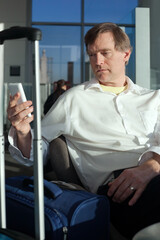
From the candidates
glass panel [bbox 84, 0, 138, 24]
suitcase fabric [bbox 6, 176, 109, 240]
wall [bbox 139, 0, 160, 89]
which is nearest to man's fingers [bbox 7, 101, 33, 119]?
suitcase fabric [bbox 6, 176, 109, 240]

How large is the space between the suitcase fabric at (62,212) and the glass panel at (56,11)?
24.1 feet

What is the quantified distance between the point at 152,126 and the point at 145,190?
0.44 metres

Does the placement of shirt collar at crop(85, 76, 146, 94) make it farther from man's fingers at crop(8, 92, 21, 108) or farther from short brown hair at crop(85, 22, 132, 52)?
man's fingers at crop(8, 92, 21, 108)

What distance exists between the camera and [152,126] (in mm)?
1765

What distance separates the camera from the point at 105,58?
173 centimetres

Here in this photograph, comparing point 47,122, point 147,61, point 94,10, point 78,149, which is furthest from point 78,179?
point 94,10

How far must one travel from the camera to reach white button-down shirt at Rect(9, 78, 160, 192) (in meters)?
1.63

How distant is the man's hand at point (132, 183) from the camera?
4.67ft

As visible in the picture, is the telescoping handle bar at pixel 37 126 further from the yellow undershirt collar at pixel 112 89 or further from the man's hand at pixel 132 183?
the yellow undershirt collar at pixel 112 89

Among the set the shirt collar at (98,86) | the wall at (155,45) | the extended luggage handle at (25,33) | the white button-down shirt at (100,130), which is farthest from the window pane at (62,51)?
the extended luggage handle at (25,33)

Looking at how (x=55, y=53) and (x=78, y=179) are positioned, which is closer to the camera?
(x=78, y=179)

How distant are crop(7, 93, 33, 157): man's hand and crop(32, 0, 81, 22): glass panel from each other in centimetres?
710

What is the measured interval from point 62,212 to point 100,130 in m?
0.58

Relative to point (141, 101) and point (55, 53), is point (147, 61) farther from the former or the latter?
point (55, 53)
